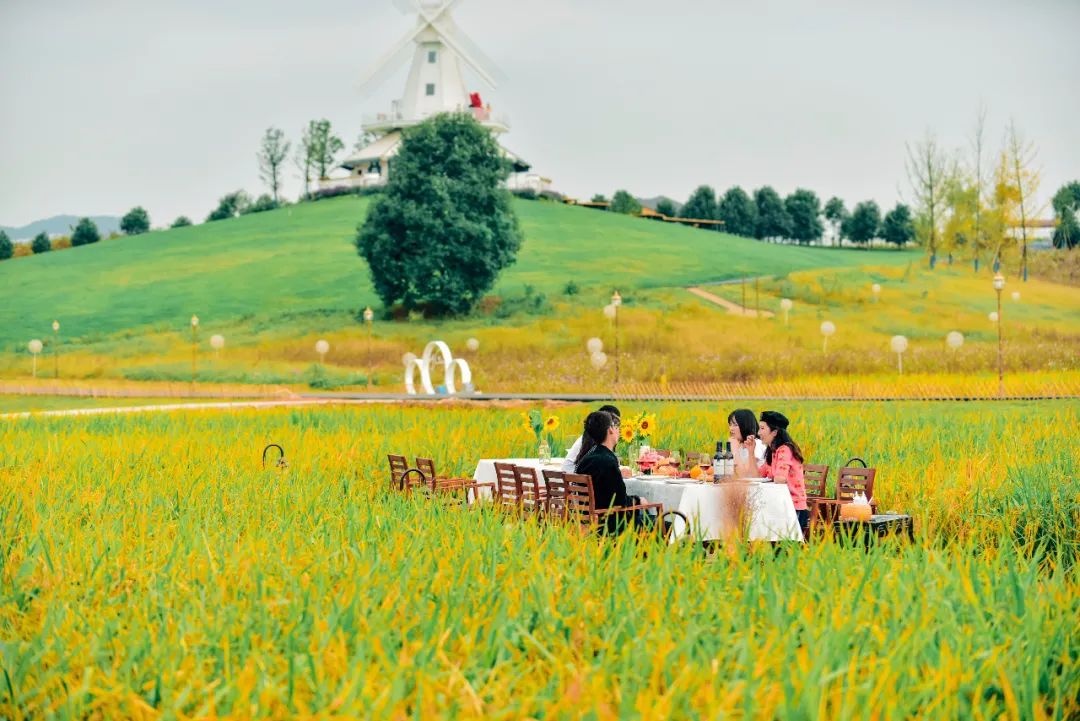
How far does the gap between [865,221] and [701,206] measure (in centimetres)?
1476

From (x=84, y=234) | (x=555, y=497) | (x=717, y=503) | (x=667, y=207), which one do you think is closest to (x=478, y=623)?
(x=555, y=497)

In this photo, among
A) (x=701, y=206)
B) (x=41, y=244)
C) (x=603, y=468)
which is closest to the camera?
(x=603, y=468)

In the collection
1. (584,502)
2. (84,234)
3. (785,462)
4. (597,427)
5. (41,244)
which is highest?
(84,234)

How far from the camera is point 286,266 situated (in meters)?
79.0

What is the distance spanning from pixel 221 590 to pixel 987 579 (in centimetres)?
416

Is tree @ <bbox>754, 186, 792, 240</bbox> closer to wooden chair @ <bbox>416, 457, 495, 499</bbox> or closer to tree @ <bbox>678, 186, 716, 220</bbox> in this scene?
tree @ <bbox>678, 186, 716, 220</bbox>

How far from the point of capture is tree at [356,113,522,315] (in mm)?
57844

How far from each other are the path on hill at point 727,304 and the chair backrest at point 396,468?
161 feet

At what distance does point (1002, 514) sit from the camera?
1173cm

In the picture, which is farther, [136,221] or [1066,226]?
[136,221]

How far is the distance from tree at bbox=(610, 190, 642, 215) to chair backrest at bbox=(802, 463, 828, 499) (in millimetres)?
91986

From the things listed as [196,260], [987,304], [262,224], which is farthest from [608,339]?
[262,224]

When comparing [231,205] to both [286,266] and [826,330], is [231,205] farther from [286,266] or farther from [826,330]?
[826,330]

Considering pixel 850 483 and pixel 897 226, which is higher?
pixel 897 226
